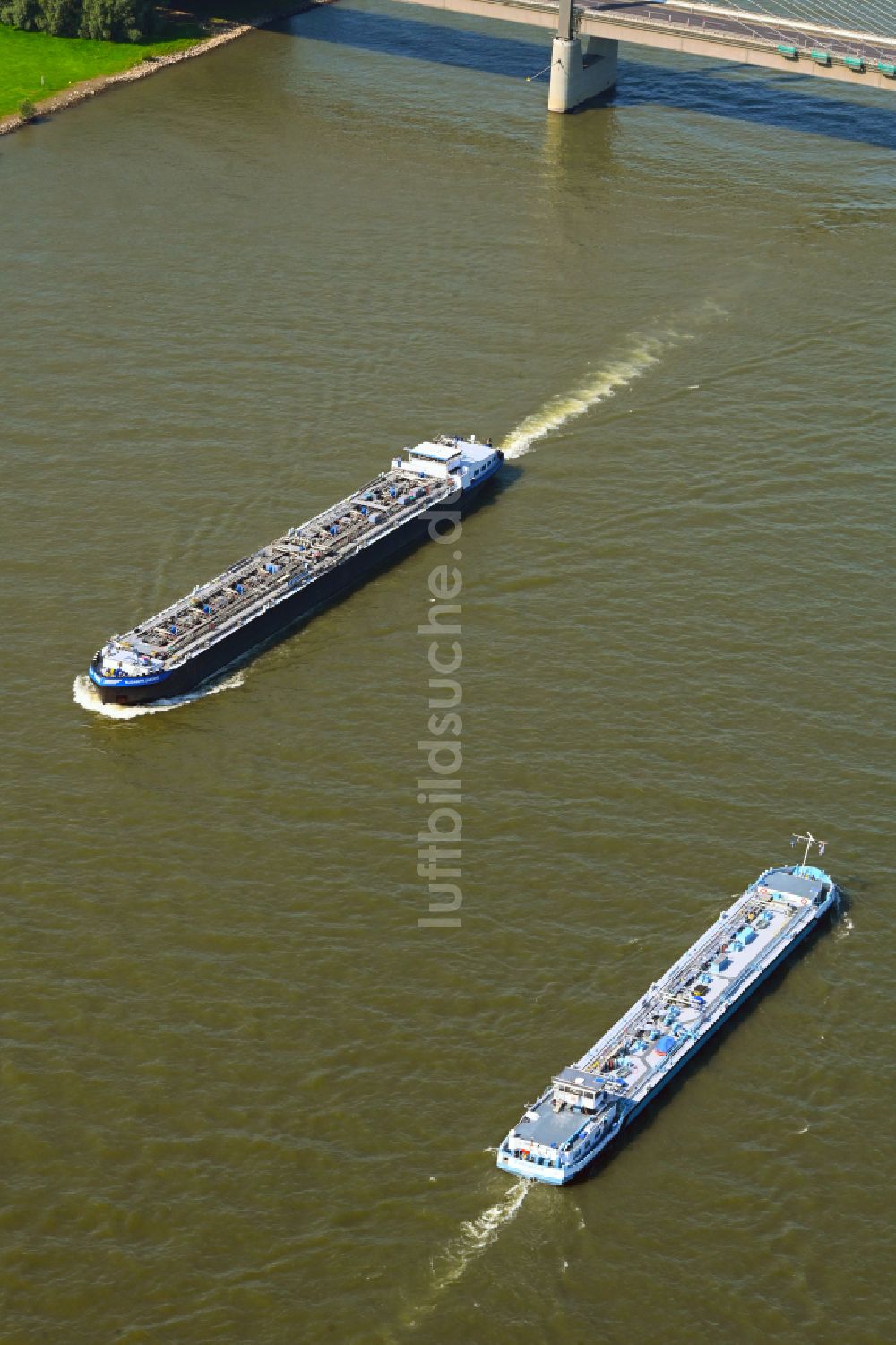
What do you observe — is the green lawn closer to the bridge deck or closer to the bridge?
the bridge

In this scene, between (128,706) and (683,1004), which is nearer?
(683,1004)

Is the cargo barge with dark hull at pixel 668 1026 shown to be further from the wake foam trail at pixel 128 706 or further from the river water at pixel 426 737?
the wake foam trail at pixel 128 706

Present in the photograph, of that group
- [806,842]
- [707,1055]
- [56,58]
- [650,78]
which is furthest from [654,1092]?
[56,58]

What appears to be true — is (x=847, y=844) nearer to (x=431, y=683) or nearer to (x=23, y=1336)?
(x=431, y=683)

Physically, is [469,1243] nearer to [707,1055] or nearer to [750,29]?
[707,1055]

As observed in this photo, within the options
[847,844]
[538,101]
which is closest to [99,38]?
[538,101]

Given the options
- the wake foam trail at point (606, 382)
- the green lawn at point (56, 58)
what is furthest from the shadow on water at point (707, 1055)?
the green lawn at point (56, 58)
